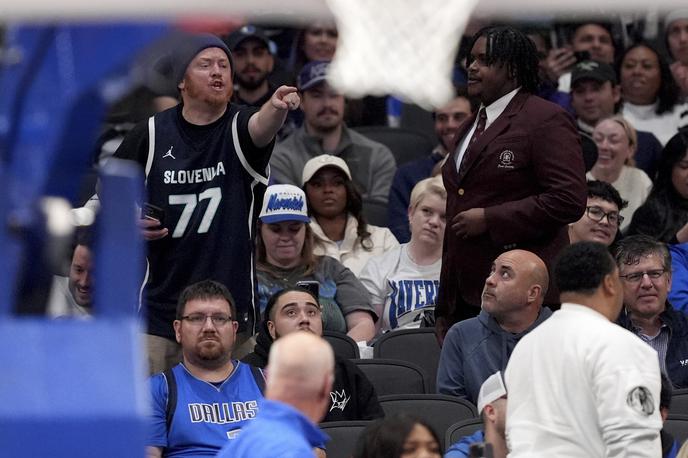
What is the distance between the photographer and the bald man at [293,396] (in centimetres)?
489

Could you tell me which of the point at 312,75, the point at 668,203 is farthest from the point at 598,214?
the point at 312,75

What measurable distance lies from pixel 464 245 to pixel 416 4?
161 centimetres

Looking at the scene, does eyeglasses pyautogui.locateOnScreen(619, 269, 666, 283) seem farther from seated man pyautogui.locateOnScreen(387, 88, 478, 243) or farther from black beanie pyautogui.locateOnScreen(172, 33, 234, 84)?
black beanie pyautogui.locateOnScreen(172, 33, 234, 84)

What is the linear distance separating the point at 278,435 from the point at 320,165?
16.9 feet

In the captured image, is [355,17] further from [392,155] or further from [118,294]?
[392,155]

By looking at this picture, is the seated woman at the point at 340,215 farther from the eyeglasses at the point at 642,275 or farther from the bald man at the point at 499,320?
the bald man at the point at 499,320

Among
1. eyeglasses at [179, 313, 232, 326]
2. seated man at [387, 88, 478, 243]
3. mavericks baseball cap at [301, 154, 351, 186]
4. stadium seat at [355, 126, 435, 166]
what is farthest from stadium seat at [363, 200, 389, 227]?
eyeglasses at [179, 313, 232, 326]

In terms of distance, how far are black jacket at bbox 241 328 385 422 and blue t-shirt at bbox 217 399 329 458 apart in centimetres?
254

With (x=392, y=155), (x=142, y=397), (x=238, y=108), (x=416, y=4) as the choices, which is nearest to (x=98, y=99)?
(x=142, y=397)

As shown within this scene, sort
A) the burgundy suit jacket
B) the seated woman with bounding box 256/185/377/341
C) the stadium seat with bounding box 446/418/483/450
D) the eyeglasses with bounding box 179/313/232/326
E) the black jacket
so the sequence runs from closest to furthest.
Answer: the stadium seat with bounding box 446/418/483/450 → the eyeglasses with bounding box 179/313/232/326 → the black jacket → the burgundy suit jacket → the seated woman with bounding box 256/185/377/341

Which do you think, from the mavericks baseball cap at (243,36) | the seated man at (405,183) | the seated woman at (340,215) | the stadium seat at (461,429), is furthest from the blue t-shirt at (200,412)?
the mavericks baseball cap at (243,36)

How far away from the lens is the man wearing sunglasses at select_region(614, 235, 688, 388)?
8.29m

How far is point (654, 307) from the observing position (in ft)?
27.3

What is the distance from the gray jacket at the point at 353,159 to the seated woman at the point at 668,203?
1936 millimetres
